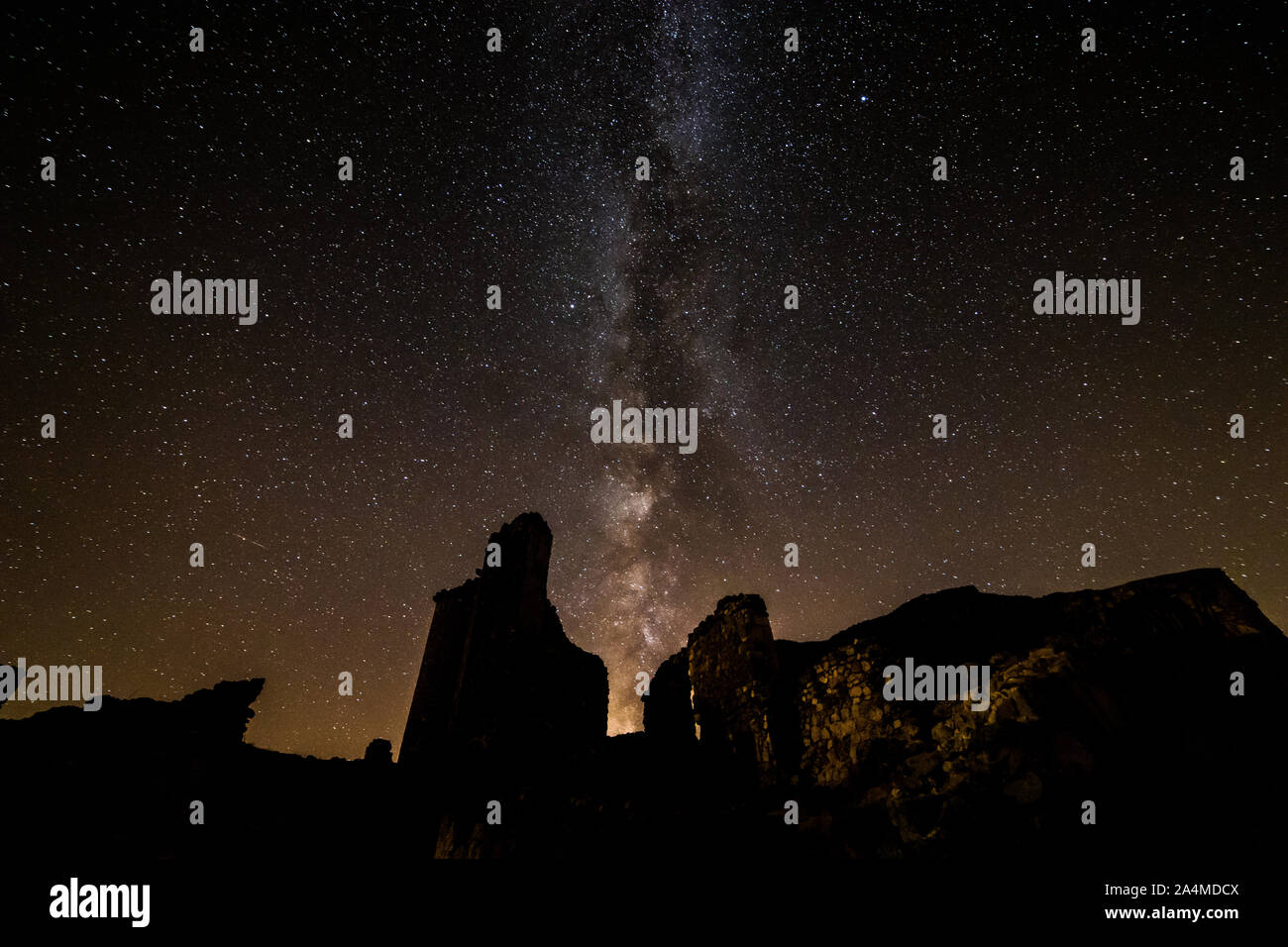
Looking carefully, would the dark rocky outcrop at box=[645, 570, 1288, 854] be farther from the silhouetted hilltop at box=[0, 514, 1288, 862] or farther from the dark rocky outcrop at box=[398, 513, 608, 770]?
the dark rocky outcrop at box=[398, 513, 608, 770]

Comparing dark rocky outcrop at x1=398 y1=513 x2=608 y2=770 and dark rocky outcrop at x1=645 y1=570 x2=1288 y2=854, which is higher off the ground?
dark rocky outcrop at x1=645 y1=570 x2=1288 y2=854

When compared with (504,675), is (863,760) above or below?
above

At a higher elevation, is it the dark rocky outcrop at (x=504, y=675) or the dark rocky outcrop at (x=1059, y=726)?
the dark rocky outcrop at (x=1059, y=726)

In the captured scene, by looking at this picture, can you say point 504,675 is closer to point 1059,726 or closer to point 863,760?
point 863,760

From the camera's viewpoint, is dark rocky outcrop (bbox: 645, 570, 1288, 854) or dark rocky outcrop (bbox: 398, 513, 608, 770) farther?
dark rocky outcrop (bbox: 398, 513, 608, 770)

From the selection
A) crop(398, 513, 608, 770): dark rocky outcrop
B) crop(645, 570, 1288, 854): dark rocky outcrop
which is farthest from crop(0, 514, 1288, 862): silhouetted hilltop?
crop(398, 513, 608, 770): dark rocky outcrop

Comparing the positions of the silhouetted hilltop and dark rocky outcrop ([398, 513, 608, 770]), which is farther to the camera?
dark rocky outcrop ([398, 513, 608, 770])

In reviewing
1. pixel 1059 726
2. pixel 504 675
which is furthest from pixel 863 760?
pixel 504 675

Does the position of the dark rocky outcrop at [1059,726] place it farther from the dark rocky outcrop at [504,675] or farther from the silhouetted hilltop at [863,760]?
the dark rocky outcrop at [504,675]

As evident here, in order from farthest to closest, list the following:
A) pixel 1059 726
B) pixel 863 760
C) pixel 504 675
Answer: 1. pixel 504 675
2. pixel 863 760
3. pixel 1059 726

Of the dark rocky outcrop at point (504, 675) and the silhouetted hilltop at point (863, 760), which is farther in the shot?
the dark rocky outcrop at point (504, 675)

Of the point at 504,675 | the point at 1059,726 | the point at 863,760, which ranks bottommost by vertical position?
the point at 504,675

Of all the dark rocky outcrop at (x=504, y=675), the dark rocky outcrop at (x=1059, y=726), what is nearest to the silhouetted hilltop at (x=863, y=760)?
the dark rocky outcrop at (x=1059, y=726)
